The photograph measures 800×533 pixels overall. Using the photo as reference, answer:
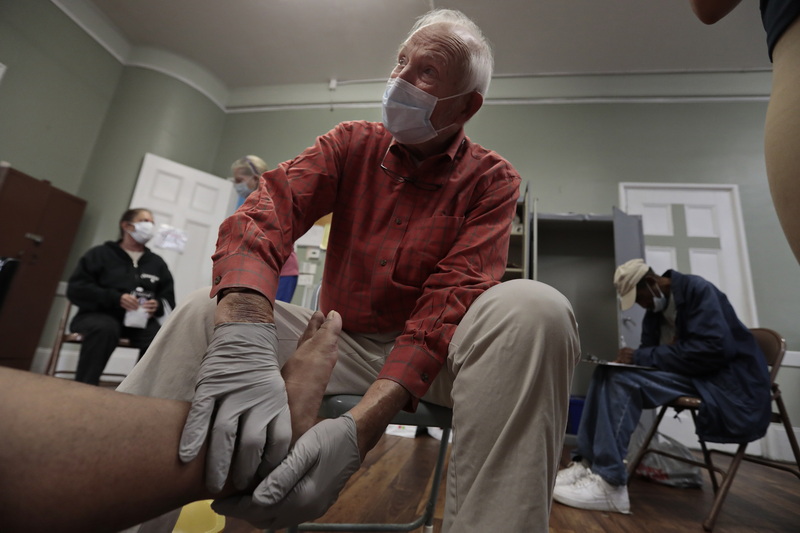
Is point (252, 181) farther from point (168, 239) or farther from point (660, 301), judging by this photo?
point (660, 301)

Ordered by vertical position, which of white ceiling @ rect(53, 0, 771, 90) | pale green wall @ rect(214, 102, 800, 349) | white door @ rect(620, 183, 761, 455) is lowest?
white door @ rect(620, 183, 761, 455)

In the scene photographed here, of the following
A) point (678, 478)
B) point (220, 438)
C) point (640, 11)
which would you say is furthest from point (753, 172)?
point (220, 438)

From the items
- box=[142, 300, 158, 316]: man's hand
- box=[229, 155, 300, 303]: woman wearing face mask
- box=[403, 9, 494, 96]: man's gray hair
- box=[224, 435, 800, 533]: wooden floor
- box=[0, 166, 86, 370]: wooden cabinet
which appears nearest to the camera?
box=[403, 9, 494, 96]: man's gray hair

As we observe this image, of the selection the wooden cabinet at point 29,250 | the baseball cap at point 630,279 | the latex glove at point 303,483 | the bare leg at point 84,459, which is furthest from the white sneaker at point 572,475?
the wooden cabinet at point 29,250

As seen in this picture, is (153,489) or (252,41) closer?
(153,489)

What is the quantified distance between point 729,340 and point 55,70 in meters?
4.94

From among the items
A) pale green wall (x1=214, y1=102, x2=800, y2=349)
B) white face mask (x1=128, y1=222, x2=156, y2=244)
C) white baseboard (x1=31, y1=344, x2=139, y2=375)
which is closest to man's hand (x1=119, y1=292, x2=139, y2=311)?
white face mask (x1=128, y1=222, x2=156, y2=244)

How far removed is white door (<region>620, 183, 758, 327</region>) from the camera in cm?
314

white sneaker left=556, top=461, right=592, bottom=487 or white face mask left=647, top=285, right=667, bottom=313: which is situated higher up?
white face mask left=647, top=285, right=667, bottom=313

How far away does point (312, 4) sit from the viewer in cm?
339

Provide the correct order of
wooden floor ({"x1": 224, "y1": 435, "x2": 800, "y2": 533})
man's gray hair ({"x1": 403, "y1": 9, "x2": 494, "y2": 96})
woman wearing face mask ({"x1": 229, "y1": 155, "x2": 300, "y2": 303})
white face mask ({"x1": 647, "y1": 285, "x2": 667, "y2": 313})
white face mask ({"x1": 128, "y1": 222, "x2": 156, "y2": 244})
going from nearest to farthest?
man's gray hair ({"x1": 403, "y1": 9, "x2": 494, "y2": 96}) → wooden floor ({"x1": 224, "y1": 435, "x2": 800, "y2": 533}) → white face mask ({"x1": 647, "y1": 285, "x2": 667, "y2": 313}) → woman wearing face mask ({"x1": 229, "y1": 155, "x2": 300, "y2": 303}) → white face mask ({"x1": 128, "y1": 222, "x2": 156, "y2": 244})

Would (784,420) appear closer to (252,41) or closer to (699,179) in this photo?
(699,179)

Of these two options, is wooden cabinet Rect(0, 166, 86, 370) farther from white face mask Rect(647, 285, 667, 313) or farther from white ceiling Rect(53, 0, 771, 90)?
white face mask Rect(647, 285, 667, 313)

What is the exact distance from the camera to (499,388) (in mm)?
498
